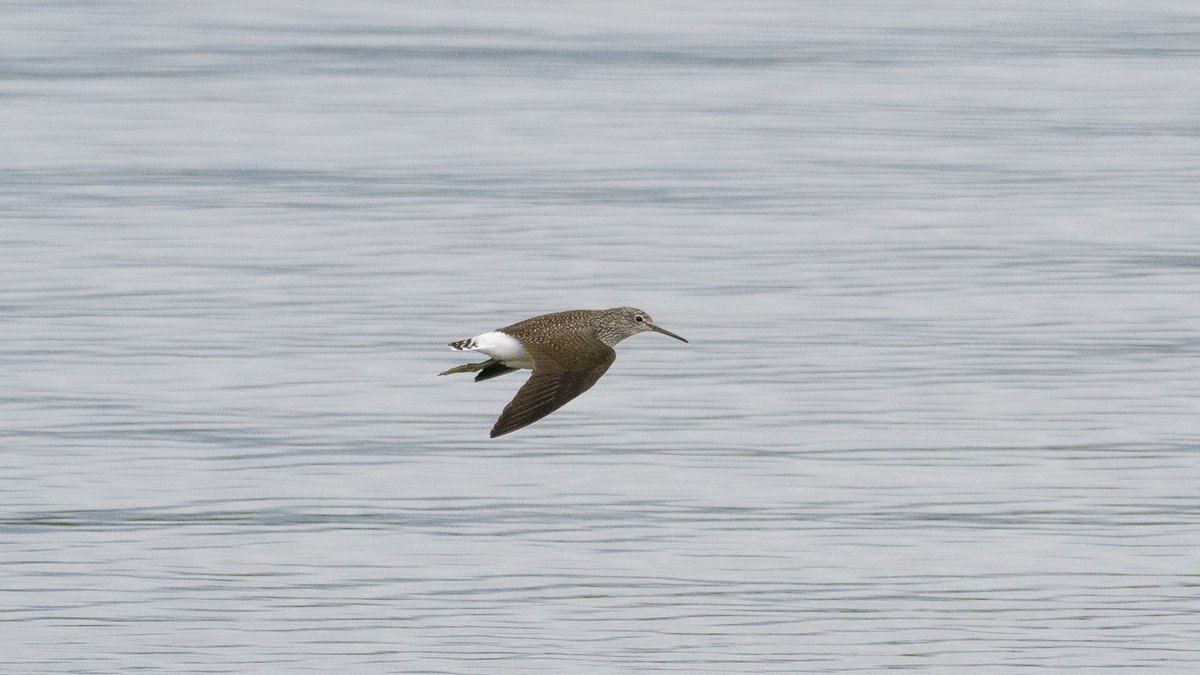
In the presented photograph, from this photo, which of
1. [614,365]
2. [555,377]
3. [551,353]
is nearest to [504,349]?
[551,353]

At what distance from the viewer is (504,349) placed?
10.9 metres

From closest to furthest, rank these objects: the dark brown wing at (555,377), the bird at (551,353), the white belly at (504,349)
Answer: the dark brown wing at (555,377) < the bird at (551,353) < the white belly at (504,349)

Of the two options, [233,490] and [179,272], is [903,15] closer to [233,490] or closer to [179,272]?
[179,272]

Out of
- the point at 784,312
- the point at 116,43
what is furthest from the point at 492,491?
the point at 116,43

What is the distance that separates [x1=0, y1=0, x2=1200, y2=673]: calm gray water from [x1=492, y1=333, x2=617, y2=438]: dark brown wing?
2.35 ft

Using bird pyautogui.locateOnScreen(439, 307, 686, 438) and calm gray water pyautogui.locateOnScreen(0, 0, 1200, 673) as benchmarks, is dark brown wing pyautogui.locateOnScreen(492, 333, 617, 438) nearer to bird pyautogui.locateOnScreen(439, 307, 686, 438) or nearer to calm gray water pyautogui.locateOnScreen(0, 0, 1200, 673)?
bird pyautogui.locateOnScreen(439, 307, 686, 438)

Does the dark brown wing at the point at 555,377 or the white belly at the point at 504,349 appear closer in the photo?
the dark brown wing at the point at 555,377

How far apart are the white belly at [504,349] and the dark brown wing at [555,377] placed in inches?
2.7

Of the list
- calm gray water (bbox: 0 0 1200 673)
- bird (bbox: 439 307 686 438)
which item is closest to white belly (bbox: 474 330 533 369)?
bird (bbox: 439 307 686 438)

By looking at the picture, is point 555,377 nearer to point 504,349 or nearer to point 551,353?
point 551,353

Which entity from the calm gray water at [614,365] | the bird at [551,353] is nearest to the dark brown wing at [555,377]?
the bird at [551,353]

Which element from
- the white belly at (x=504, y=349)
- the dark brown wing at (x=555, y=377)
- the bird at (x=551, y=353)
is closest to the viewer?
the dark brown wing at (x=555, y=377)

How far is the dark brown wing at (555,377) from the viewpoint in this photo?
10.1 m

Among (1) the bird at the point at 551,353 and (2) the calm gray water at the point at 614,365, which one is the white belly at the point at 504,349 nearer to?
(1) the bird at the point at 551,353
